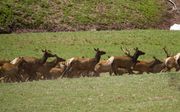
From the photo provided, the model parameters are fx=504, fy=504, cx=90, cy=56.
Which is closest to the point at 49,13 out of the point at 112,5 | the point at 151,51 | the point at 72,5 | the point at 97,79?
the point at 72,5

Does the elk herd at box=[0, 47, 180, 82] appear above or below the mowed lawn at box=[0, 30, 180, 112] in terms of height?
below

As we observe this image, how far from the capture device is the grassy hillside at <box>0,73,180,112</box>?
12.2 m

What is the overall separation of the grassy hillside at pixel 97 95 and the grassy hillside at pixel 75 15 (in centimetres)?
1541

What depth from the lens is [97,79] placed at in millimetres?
15695

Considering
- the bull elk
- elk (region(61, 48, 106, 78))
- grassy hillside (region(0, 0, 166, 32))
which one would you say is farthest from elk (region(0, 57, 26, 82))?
grassy hillside (region(0, 0, 166, 32))

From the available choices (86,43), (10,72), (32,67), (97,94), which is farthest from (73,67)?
(86,43)

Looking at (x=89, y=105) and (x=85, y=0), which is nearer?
(x=89, y=105)

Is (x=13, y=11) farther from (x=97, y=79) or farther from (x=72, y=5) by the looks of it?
(x=97, y=79)

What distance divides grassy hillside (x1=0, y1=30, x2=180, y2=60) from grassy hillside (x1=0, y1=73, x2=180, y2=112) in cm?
778

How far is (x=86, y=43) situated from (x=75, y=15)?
7.66 metres

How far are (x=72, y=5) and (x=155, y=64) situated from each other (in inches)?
645

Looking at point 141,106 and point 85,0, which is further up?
point 141,106

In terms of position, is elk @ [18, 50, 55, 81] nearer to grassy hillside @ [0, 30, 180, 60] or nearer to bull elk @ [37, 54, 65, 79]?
bull elk @ [37, 54, 65, 79]

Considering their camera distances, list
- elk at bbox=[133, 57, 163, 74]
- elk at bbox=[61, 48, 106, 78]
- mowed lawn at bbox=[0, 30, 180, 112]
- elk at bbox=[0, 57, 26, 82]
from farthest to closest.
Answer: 1. elk at bbox=[133, 57, 163, 74]
2. elk at bbox=[61, 48, 106, 78]
3. elk at bbox=[0, 57, 26, 82]
4. mowed lawn at bbox=[0, 30, 180, 112]
